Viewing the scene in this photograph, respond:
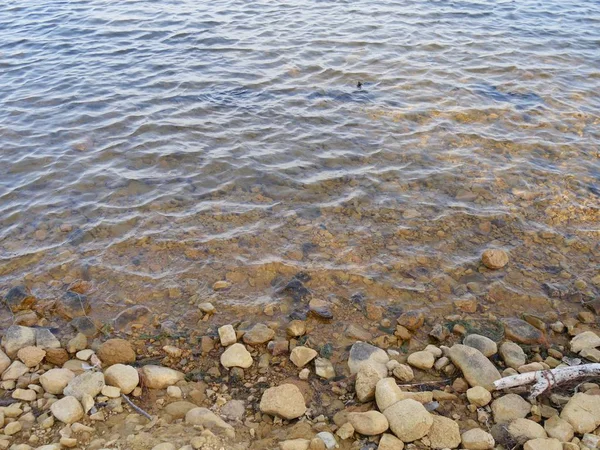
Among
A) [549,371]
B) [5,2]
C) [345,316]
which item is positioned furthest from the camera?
[5,2]

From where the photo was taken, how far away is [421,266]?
6016 millimetres

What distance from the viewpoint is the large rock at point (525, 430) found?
387 centimetres

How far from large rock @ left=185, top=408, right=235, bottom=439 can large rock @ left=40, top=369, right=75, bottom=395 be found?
1096mm

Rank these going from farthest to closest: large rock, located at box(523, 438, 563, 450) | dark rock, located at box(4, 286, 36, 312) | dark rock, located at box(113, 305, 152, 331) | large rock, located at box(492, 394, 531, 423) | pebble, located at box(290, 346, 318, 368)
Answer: dark rock, located at box(4, 286, 36, 312) < dark rock, located at box(113, 305, 152, 331) < pebble, located at box(290, 346, 318, 368) < large rock, located at box(492, 394, 531, 423) < large rock, located at box(523, 438, 563, 450)

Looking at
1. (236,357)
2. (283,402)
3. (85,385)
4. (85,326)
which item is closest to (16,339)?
(85,326)

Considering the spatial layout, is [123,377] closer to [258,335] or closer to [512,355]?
[258,335]

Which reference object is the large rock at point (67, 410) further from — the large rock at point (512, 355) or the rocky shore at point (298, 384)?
the large rock at point (512, 355)

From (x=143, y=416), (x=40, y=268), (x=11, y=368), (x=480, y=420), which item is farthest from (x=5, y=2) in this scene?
(x=480, y=420)

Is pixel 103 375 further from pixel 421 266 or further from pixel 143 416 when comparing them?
pixel 421 266

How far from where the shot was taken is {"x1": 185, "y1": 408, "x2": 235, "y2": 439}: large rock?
4031 mm

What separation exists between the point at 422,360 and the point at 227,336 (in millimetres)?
1759

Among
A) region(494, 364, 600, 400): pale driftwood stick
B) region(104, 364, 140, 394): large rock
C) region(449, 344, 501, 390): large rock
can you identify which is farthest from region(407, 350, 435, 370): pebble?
region(104, 364, 140, 394): large rock

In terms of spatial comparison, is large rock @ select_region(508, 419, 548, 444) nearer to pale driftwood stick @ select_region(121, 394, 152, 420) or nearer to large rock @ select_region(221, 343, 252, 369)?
large rock @ select_region(221, 343, 252, 369)

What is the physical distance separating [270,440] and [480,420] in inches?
63.3
